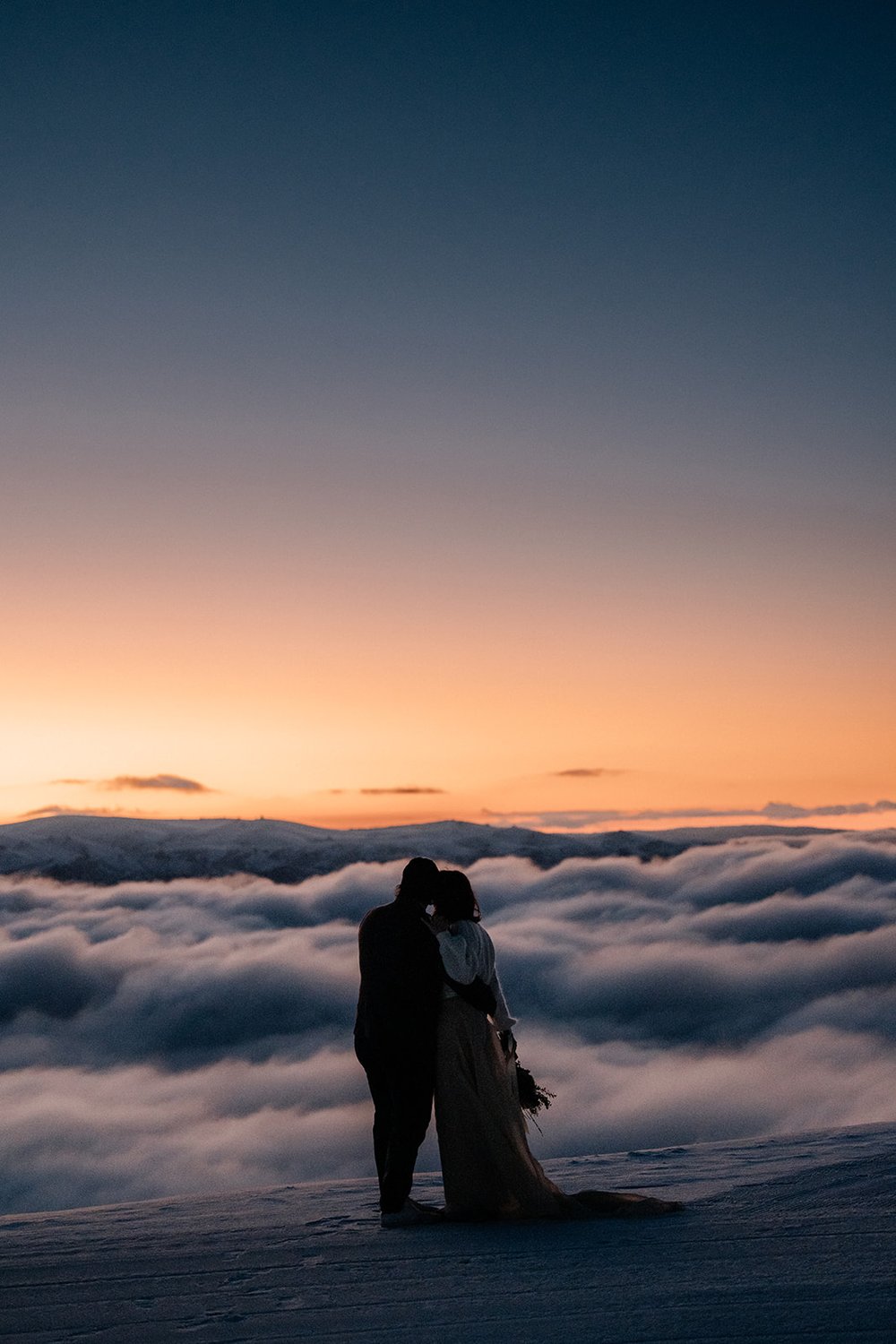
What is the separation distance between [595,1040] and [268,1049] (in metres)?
53.3

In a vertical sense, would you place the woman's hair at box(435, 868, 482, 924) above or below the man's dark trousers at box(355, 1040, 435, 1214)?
above

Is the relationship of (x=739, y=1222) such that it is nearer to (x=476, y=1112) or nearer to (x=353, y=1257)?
(x=476, y=1112)

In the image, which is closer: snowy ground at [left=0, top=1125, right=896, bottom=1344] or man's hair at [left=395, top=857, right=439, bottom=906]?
snowy ground at [left=0, top=1125, right=896, bottom=1344]

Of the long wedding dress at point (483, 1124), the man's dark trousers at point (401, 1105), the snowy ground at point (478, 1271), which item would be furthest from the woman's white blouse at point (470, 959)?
the snowy ground at point (478, 1271)

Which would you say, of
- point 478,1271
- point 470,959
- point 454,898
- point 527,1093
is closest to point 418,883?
point 454,898

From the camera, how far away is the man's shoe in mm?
5887

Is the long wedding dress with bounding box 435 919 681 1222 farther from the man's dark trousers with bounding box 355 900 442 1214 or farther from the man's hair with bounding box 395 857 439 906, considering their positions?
the man's hair with bounding box 395 857 439 906

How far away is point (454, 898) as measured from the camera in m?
6.34

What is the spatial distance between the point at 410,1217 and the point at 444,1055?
0.85 m

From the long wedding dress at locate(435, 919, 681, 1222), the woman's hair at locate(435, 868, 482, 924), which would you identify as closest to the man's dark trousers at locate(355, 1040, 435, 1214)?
the long wedding dress at locate(435, 919, 681, 1222)

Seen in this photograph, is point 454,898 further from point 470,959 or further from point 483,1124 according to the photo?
point 483,1124

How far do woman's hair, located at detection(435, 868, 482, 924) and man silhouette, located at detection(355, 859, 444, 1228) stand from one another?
0.18 ft

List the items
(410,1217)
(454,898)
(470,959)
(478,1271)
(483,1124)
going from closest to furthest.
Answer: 1. (478,1271)
2. (410,1217)
3. (483,1124)
4. (470,959)
5. (454,898)

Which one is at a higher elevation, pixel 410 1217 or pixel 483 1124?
pixel 483 1124
